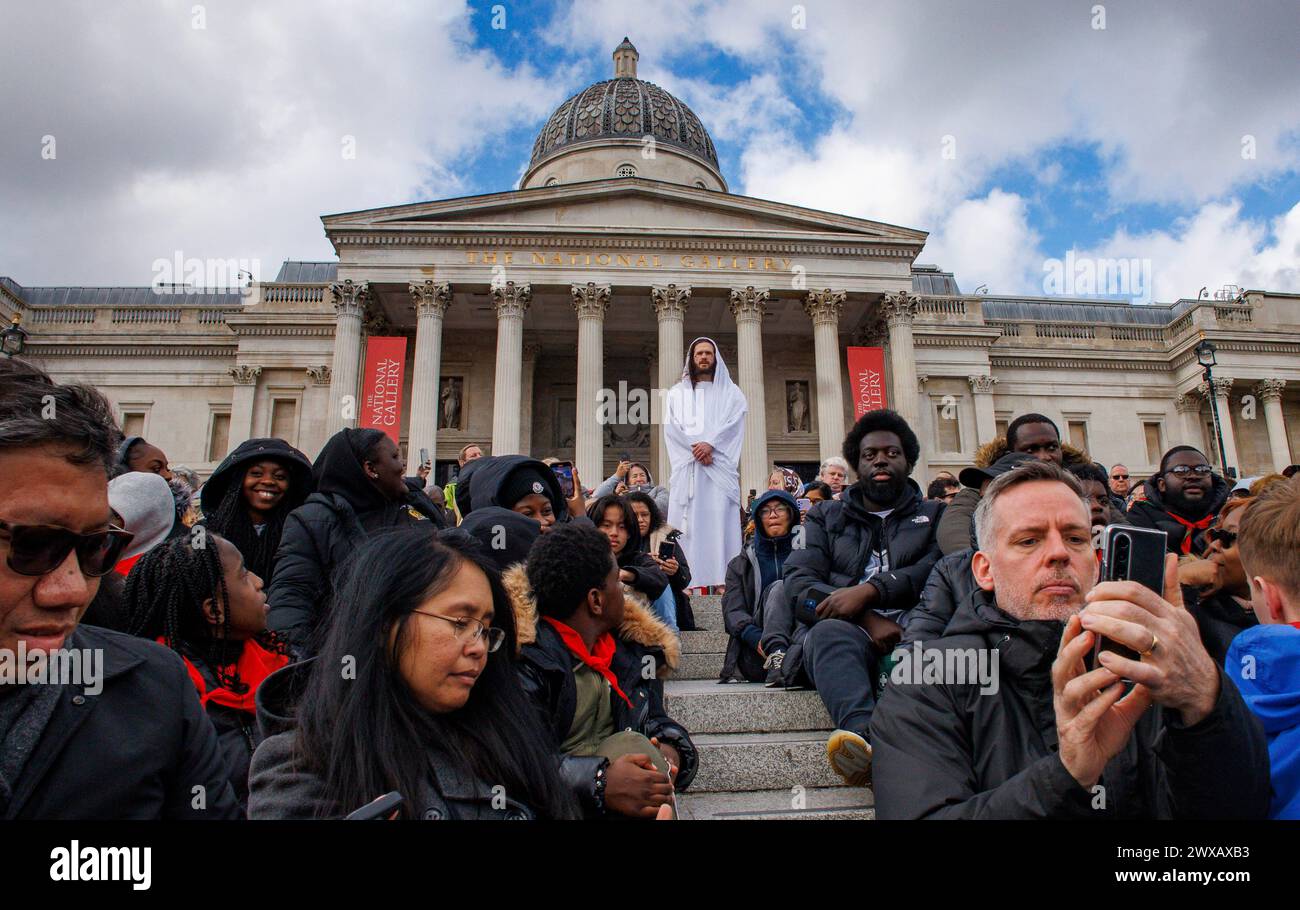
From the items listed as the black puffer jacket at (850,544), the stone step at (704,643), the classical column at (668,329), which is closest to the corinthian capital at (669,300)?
the classical column at (668,329)

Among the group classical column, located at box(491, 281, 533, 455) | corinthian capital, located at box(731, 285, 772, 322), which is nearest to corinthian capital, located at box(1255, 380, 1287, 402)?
corinthian capital, located at box(731, 285, 772, 322)

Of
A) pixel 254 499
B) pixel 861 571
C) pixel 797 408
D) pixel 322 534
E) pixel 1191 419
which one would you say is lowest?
pixel 861 571

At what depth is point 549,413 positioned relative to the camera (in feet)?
99.1

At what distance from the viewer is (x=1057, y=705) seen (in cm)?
181

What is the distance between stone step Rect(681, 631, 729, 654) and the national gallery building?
16.9 meters

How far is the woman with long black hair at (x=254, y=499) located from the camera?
4.68 m

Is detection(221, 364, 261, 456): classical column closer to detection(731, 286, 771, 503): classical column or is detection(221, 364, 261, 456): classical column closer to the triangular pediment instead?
the triangular pediment

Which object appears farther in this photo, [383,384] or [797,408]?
[797,408]

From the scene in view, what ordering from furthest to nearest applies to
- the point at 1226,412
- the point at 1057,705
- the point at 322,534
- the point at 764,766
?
the point at 1226,412, the point at 322,534, the point at 764,766, the point at 1057,705

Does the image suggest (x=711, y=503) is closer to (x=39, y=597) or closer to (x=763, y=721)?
(x=763, y=721)

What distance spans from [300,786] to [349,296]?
26.2 metres

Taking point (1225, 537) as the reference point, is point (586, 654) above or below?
below

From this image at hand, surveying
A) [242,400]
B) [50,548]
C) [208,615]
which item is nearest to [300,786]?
[50,548]

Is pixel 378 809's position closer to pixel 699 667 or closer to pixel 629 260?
pixel 699 667
